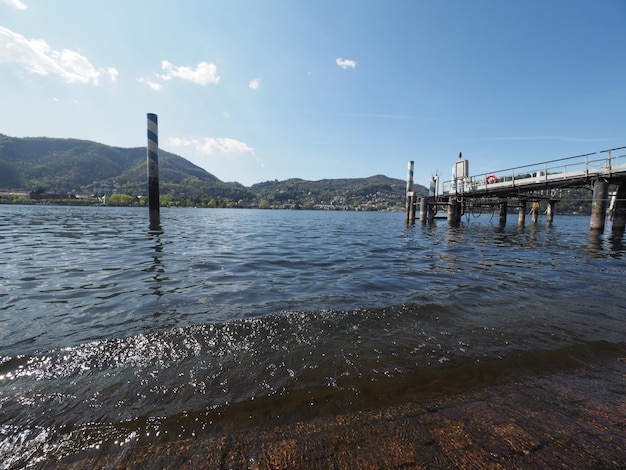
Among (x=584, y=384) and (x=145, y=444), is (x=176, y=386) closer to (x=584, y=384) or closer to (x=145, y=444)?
(x=145, y=444)

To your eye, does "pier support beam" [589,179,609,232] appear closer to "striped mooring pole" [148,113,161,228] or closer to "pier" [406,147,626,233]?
"pier" [406,147,626,233]

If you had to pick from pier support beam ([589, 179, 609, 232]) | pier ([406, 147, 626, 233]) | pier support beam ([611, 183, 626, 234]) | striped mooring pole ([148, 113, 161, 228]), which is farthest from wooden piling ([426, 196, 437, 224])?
striped mooring pole ([148, 113, 161, 228])

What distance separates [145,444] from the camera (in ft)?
7.25

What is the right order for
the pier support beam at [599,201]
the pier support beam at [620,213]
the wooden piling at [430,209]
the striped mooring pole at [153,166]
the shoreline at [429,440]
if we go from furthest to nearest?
the wooden piling at [430,209] → the striped mooring pole at [153,166] → the pier support beam at [620,213] → the pier support beam at [599,201] → the shoreline at [429,440]

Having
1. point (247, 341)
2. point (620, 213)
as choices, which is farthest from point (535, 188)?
point (247, 341)

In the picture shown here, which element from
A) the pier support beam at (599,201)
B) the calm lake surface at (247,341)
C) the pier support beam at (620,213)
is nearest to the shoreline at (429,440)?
the calm lake surface at (247,341)

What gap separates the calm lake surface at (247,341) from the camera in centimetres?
259

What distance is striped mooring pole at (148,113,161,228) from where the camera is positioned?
1991 cm

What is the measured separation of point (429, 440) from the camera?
2.23 m

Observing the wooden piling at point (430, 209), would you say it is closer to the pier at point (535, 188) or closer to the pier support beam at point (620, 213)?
the pier at point (535, 188)

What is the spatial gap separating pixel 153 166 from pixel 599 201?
29.9 metres

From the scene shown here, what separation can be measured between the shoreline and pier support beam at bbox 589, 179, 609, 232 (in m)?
20.6

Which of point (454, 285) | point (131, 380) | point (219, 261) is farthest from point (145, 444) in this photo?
point (219, 261)

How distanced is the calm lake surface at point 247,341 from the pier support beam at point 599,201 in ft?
44.6
